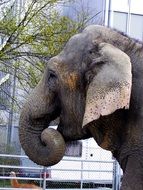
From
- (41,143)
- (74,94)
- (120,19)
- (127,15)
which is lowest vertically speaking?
(120,19)

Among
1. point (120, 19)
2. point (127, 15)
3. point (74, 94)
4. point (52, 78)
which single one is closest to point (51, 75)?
point (52, 78)

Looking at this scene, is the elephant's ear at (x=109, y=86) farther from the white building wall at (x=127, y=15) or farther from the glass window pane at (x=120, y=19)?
the glass window pane at (x=120, y=19)

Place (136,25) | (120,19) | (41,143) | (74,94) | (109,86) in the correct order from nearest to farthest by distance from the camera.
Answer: (109,86) → (74,94) → (41,143) → (120,19) → (136,25)

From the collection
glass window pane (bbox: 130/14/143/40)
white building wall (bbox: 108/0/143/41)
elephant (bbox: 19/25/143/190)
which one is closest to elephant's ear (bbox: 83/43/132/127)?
elephant (bbox: 19/25/143/190)

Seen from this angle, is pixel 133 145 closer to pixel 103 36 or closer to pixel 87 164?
pixel 103 36

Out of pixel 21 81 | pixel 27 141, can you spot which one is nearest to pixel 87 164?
pixel 21 81

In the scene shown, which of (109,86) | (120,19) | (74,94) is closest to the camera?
(109,86)

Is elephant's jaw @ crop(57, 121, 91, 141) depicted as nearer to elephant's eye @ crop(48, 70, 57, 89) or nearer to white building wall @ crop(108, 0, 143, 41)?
elephant's eye @ crop(48, 70, 57, 89)

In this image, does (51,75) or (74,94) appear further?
(51,75)

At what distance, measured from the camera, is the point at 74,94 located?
132 inches

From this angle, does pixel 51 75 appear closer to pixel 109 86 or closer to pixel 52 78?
pixel 52 78

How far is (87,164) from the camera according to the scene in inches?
698

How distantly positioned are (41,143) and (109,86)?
26.7 inches

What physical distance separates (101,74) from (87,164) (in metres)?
14.8
